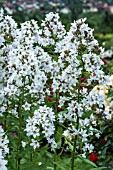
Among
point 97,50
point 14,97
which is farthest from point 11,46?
point 97,50

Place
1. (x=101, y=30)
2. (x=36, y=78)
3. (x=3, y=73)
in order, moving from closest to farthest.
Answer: (x=36, y=78)
(x=3, y=73)
(x=101, y=30)

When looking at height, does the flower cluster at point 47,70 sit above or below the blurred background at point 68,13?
below

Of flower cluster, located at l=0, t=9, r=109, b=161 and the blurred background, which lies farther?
the blurred background

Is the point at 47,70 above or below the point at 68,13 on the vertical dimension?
below

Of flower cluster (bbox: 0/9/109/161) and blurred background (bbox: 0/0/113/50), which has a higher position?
blurred background (bbox: 0/0/113/50)

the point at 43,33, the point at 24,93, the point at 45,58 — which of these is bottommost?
the point at 24,93

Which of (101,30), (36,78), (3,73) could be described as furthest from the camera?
(101,30)

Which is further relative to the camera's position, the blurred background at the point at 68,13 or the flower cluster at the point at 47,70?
the blurred background at the point at 68,13

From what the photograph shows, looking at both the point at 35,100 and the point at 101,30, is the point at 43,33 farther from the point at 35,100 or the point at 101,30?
the point at 101,30

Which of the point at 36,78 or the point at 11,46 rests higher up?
the point at 11,46

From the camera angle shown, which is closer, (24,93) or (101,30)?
(24,93)

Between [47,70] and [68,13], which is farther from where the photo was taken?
[68,13]
